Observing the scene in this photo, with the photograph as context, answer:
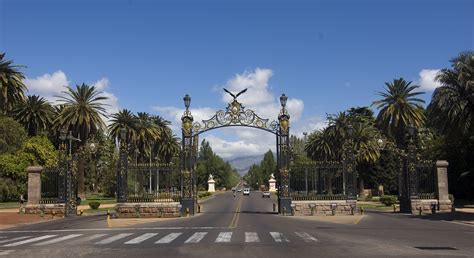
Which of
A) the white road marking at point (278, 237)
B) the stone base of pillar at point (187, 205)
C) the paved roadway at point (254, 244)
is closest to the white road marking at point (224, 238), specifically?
the paved roadway at point (254, 244)

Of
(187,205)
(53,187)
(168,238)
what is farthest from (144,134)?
(168,238)

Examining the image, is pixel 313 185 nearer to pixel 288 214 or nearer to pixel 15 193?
pixel 288 214

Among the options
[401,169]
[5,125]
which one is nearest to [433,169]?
[401,169]

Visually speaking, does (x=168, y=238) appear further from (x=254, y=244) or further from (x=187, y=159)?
(x=187, y=159)

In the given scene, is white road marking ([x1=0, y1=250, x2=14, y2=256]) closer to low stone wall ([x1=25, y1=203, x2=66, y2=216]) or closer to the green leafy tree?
low stone wall ([x1=25, y1=203, x2=66, y2=216])

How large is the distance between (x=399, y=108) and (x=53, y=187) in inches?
1512

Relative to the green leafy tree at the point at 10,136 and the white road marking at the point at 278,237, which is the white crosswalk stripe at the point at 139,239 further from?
the green leafy tree at the point at 10,136

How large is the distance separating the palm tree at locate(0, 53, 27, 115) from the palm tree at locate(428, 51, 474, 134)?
39.5 m

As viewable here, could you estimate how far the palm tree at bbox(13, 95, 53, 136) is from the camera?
7369 centimetres

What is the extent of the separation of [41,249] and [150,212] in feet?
62.4

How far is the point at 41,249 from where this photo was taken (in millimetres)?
16469

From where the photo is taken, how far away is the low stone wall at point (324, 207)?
117ft

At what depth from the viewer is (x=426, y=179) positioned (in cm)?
3931

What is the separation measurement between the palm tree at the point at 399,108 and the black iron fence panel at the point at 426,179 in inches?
781
